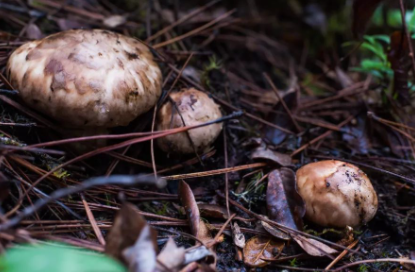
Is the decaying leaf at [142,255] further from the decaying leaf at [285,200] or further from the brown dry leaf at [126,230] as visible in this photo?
the decaying leaf at [285,200]

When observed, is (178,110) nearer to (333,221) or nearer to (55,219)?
(55,219)

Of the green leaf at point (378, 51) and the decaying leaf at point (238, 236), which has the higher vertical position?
the green leaf at point (378, 51)

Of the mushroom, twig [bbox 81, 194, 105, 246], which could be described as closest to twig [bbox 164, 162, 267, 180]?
the mushroom

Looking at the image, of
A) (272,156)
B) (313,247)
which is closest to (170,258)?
(313,247)

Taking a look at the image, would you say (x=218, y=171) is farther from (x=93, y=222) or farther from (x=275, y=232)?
(x=93, y=222)

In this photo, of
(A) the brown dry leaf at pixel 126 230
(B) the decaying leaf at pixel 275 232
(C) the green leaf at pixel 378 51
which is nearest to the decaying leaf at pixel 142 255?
(A) the brown dry leaf at pixel 126 230
